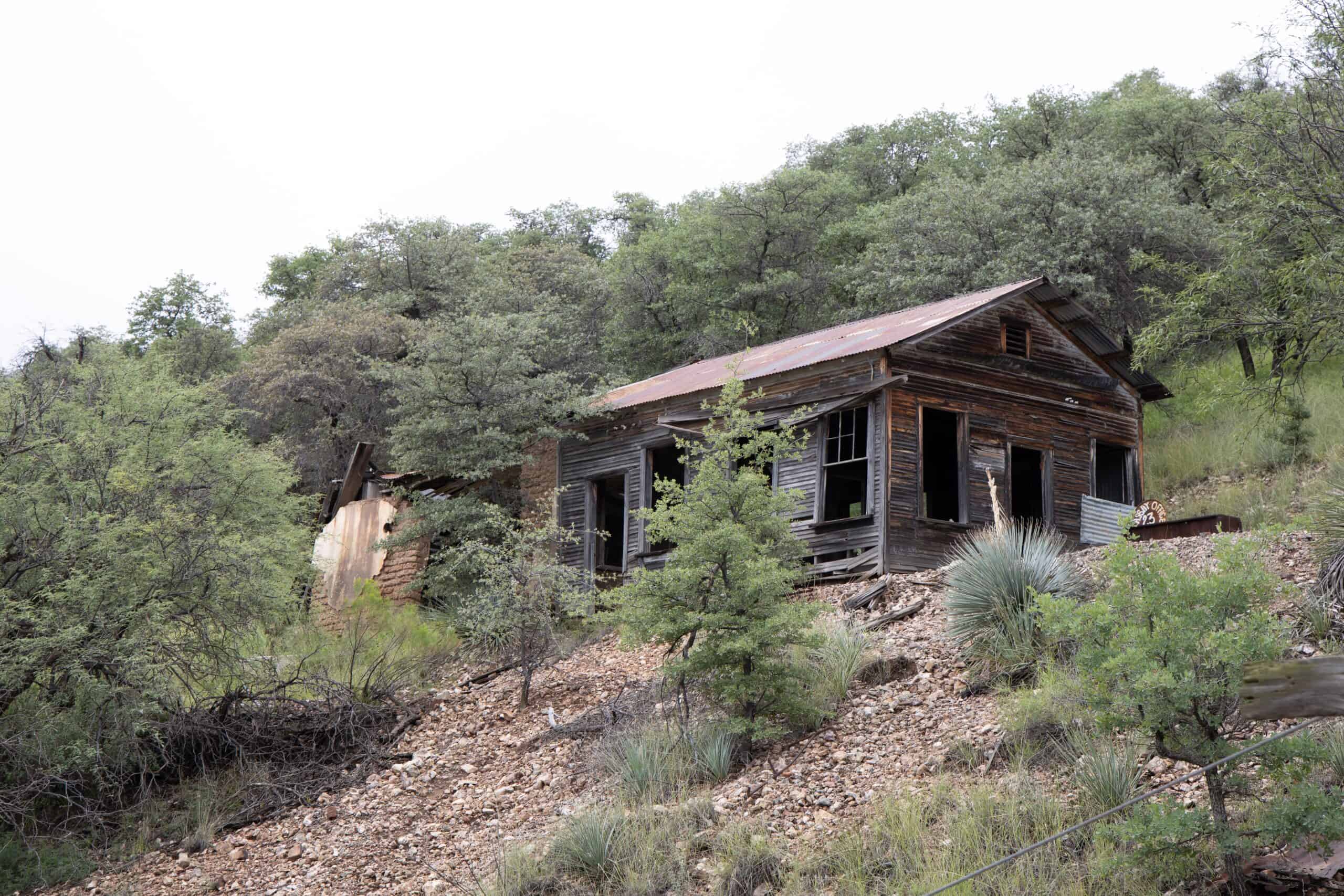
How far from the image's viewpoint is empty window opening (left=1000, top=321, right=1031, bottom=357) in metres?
19.4

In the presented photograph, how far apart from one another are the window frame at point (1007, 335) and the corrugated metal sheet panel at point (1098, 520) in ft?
7.83

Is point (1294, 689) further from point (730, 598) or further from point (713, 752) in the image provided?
point (730, 598)

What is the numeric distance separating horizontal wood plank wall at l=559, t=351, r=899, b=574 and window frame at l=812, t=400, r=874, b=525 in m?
0.05

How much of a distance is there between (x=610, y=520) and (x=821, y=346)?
587 centimetres

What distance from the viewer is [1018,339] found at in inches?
766

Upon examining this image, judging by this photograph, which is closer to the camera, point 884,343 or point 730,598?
point 730,598

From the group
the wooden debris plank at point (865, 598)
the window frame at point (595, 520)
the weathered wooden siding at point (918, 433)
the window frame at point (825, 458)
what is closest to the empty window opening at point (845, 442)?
the window frame at point (825, 458)

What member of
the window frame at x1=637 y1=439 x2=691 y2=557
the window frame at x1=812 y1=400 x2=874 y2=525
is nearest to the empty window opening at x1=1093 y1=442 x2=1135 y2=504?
the window frame at x1=812 y1=400 x2=874 y2=525

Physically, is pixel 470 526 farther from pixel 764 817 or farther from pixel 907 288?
pixel 907 288

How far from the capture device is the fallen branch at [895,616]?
13.5 meters

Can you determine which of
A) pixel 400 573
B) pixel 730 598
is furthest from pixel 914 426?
pixel 400 573

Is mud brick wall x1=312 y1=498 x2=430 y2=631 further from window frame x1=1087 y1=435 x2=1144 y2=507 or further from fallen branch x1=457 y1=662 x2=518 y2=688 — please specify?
window frame x1=1087 y1=435 x2=1144 y2=507

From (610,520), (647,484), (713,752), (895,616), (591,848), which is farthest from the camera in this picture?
(610,520)

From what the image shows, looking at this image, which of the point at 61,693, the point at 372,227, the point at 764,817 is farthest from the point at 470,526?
the point at 372,227
